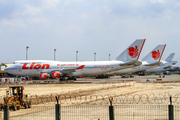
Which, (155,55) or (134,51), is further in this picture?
(155,55)

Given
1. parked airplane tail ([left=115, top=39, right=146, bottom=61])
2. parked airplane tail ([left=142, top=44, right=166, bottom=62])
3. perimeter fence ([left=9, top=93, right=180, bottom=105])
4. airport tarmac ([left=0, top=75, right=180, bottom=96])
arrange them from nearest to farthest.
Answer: perimeter fence ([left=9, top=93, right=180, bottom=105]), airport tarmac ([left=0, top=75, right=180, bottom=96]), parked airplane tail ([left=115, top=39, right=146, bottom=61]), parked airplane tail ([left=142, top=44, right=166, bottom=62])

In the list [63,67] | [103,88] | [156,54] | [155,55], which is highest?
[156,54]

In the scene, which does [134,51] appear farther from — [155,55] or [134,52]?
[155,55]

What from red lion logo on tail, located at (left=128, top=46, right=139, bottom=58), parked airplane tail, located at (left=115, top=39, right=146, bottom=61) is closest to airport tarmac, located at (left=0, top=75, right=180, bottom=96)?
parked airplane tail, located at (left=115, top=39, right=146, bottom=61)

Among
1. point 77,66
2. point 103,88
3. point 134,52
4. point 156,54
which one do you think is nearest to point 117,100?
point 103,88

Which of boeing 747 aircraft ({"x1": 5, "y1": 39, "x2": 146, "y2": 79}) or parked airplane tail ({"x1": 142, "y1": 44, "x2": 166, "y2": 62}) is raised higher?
parked airplane tail ({"x1": 142, "y1": 44, "x2": 166, "y2": 62})

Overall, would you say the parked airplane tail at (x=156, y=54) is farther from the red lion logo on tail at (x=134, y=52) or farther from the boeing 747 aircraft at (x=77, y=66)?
the red lion logo on tail at (x=134, y=52)

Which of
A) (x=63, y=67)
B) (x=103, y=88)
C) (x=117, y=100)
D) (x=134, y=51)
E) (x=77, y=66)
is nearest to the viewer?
(x=117, y=100)

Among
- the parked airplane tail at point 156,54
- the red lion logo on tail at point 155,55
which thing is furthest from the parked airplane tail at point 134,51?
the red lion logo on tail at point 155,55

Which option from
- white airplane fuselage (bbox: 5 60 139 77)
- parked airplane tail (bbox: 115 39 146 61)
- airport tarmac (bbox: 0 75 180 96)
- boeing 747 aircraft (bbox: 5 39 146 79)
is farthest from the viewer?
parked airplane tail (bbox: 115 39 146 61)

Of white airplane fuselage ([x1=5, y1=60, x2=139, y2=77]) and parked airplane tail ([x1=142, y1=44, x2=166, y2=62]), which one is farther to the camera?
parked airplane tail ([x1=142, y1=44, x2=166, y2=62])

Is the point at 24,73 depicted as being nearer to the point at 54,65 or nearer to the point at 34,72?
the point at 34,72

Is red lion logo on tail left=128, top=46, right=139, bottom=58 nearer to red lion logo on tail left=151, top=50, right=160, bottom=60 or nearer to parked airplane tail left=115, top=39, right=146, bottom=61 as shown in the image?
parked airplane tail left=115, top=39, right=146, bottom=61

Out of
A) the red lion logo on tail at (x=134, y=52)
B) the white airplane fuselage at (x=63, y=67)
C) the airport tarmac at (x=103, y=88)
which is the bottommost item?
the airport tarmac at (x=103, y=88)
